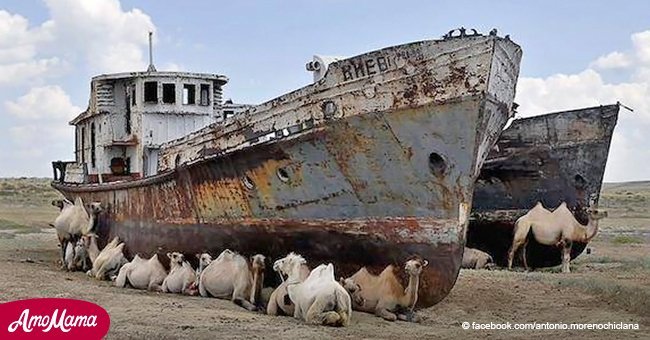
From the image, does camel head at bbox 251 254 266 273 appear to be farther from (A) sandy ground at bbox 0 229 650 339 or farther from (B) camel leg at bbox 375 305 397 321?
(B) camel leg at bbox 375 305 397 321

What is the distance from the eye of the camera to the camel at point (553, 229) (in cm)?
1488

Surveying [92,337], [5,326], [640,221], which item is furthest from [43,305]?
[640,221]

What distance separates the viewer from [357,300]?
32.3 feet

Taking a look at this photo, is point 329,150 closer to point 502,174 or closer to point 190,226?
point 190,226

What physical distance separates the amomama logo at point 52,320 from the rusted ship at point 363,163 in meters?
2.53

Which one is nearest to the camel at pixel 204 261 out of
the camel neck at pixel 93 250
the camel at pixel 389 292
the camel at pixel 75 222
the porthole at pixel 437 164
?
the camel at pixel 389 292

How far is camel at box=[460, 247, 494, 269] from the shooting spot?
15438mm

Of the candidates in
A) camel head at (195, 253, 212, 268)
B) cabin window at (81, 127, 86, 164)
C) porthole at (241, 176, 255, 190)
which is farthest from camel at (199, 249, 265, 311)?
cabin window at (81, 127, 86, 164)

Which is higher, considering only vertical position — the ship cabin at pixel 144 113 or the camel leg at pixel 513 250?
the ship cabin at pixel 144 113

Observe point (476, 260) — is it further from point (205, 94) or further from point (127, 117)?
point (127, 117)

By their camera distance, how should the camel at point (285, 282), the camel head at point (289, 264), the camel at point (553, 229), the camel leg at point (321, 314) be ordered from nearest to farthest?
1. the camel leg at point (321, 314)
2. the camel at point (285, 282)
3. the camel head at point (289, 264)
4. the camel at point (553, 229)

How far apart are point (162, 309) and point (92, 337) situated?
186cm

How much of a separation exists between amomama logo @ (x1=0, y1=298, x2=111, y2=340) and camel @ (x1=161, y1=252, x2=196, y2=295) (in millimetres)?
1739

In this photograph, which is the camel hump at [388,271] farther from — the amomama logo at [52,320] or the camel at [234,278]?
the amomama logo at [52,320]
